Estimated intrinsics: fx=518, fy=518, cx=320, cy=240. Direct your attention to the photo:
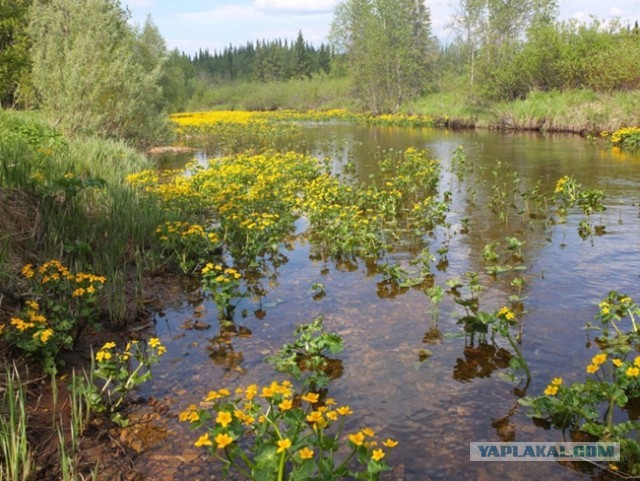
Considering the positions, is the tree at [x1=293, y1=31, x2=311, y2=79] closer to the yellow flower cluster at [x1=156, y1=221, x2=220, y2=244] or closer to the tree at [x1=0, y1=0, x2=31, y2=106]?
the tree at [x1=0, y1=0, x2=31, y2=106]

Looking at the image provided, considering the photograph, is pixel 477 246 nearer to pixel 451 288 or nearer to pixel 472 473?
pixel 451 288

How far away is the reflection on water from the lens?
13.3ft

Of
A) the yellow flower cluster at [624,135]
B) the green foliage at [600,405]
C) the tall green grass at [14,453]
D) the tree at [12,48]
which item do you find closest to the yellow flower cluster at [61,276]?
the tall green grass at [14,453]

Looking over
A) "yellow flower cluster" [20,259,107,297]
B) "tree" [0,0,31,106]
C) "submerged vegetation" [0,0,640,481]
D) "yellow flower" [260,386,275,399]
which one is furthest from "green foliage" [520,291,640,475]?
"tree" [0,0,31,106]

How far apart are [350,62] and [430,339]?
185ft

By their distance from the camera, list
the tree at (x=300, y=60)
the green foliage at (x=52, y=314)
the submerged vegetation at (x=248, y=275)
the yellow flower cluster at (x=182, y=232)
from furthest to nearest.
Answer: the tree at (x=300, y=60) → the yellow flower cluster at (x=182, y=232) → the green foliage at (x=52, y=314) → the submerged vegetation at (x=248, y=275)

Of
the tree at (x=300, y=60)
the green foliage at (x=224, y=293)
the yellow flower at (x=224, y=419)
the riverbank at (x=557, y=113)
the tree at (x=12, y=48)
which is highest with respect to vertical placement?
the tree at (x=300, y=60)

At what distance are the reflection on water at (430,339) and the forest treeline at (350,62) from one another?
44.0 feet

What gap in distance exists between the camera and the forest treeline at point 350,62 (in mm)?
18984

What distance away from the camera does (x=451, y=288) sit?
7.04 metres

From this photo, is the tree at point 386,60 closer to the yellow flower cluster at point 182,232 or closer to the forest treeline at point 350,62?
the forest treeline at point 350,62

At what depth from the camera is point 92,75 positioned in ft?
59.7

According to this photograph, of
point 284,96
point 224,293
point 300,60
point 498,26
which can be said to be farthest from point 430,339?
point 300,60

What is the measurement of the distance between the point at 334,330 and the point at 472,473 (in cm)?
254
